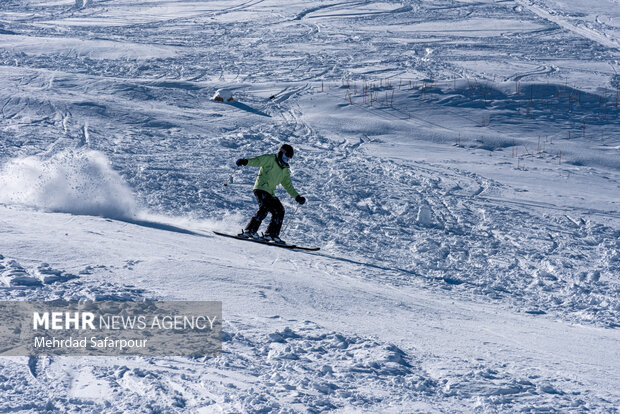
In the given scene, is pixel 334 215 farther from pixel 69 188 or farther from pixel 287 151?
pixel 69 188

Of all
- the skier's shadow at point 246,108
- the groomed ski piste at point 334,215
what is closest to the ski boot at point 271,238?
the groomed ski piste at point 334,215

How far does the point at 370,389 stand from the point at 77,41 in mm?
24926

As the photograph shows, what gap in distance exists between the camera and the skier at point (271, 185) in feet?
26.6

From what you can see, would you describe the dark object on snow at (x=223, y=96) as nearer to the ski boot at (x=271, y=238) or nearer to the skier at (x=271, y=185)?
the skier at (x=271, y=185)

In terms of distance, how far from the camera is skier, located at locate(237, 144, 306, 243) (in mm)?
8102

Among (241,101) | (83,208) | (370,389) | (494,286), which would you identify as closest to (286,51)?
(241,101)

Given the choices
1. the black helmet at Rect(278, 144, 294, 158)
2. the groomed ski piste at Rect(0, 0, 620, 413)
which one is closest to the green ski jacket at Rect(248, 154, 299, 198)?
the black helmet at Rect(278, 144, 294, 158)

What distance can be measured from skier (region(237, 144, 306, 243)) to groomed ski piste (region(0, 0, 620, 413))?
0.45m

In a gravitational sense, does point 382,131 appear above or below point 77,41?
below

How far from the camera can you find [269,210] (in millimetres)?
8383

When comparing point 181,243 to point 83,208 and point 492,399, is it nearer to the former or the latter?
point 83,208

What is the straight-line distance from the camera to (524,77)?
20766 millimetres

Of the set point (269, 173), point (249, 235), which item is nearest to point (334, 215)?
point (249, 235)

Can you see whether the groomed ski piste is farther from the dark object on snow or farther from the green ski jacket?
the green ski jacket
